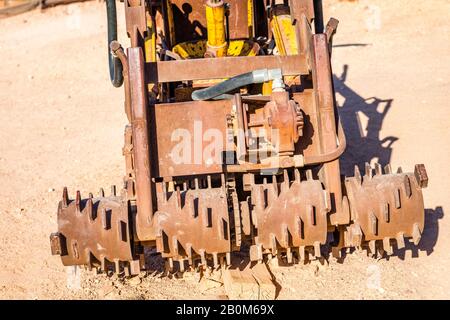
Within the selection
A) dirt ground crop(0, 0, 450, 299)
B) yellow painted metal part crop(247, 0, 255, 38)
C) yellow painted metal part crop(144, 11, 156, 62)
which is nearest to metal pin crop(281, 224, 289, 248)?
dirt ground crop(0, 0, 450, 299)

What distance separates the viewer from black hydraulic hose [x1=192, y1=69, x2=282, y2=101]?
406 cm

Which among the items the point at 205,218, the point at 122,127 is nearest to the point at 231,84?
the point at 205,218

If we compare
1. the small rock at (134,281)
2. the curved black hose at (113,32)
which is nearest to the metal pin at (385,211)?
the small rock at (134,281)

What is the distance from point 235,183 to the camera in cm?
443

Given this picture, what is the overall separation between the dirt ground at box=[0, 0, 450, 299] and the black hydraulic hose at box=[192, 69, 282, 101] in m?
1.33

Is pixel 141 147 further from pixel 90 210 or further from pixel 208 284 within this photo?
pixel 208 284

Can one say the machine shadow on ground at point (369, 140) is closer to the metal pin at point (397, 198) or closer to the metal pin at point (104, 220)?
the metal pin at point (397, 198)

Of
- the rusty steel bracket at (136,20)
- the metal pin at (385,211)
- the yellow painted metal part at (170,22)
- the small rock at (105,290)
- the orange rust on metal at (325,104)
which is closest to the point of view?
the metal pin at (385,211)

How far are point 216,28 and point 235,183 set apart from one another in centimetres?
125

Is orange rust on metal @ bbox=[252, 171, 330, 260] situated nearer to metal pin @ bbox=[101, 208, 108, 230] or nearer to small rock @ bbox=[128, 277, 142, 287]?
metal pin @ bbox=[101, 208, 108, 230]

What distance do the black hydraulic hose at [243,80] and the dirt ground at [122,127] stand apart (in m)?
1.33

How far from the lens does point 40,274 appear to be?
483 cm

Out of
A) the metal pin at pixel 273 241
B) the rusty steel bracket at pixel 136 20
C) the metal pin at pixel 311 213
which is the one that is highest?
the rusty steel bracket at pixel 136 20

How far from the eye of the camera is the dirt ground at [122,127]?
14.8 ft
